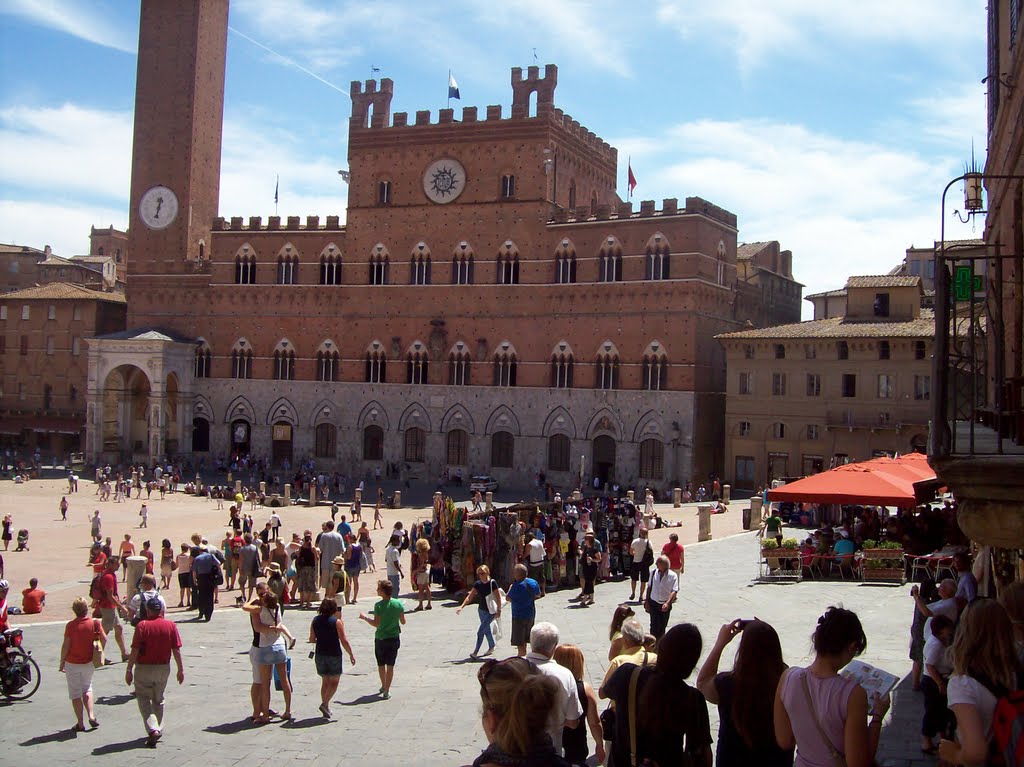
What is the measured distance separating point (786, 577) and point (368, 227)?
37909 mm

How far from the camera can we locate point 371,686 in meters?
12.2

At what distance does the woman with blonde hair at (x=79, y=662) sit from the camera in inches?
410

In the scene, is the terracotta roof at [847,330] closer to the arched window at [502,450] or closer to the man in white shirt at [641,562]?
the arched window at [502,450]

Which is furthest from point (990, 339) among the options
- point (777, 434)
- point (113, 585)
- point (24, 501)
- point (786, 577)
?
point (24, 501)

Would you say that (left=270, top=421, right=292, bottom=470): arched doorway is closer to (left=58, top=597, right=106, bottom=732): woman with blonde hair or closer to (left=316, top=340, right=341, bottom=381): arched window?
(left=316, top=340, right=341, bottom=381): arched window

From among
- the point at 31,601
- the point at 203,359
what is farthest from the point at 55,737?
the point at 203,359

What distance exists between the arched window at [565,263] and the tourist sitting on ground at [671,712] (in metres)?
43.7

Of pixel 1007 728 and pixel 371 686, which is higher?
pixel 1007 728

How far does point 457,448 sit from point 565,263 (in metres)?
10.0

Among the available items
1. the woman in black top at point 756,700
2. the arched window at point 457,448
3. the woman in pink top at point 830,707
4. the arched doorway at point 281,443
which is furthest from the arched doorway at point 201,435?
the woman in pink top at point 830,707

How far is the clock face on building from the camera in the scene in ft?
170

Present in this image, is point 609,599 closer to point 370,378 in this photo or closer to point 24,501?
point 24,501

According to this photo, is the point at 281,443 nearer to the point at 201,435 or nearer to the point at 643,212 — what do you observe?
the point at 201,435

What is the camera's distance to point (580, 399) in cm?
4806
